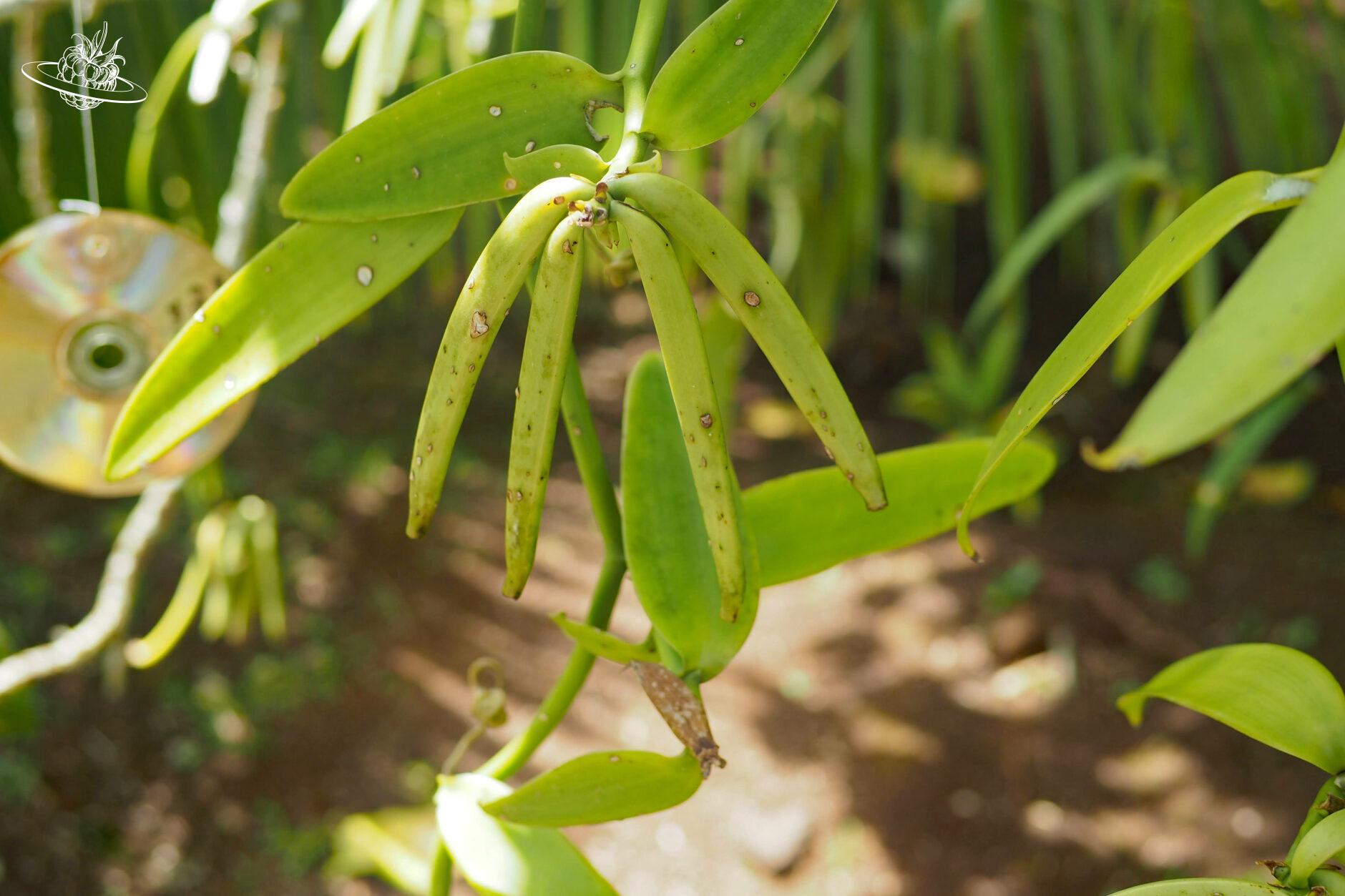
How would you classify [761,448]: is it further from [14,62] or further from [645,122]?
[645,122]

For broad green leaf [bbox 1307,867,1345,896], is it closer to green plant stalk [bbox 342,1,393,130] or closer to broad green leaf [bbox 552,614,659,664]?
broad green leaf [bbox 552,614,659,664]

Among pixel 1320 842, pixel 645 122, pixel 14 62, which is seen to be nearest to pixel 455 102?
pixel 645 122

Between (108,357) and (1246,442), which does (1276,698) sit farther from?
(1246,442)

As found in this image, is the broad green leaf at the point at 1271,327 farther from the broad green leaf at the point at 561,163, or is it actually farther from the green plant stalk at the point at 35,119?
the green plant stalk at the point at 35,119

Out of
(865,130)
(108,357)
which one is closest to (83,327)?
(108,357)

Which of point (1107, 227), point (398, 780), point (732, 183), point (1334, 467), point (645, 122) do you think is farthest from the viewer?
point (1107, 227)

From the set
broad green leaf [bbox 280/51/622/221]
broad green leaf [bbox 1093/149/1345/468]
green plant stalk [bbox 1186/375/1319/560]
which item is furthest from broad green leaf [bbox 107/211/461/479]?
green plant stalk [bbox 1186/375/1319/560]

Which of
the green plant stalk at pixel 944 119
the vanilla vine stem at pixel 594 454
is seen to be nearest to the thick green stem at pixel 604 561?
the vanilla vine stem at pixel 594 454
